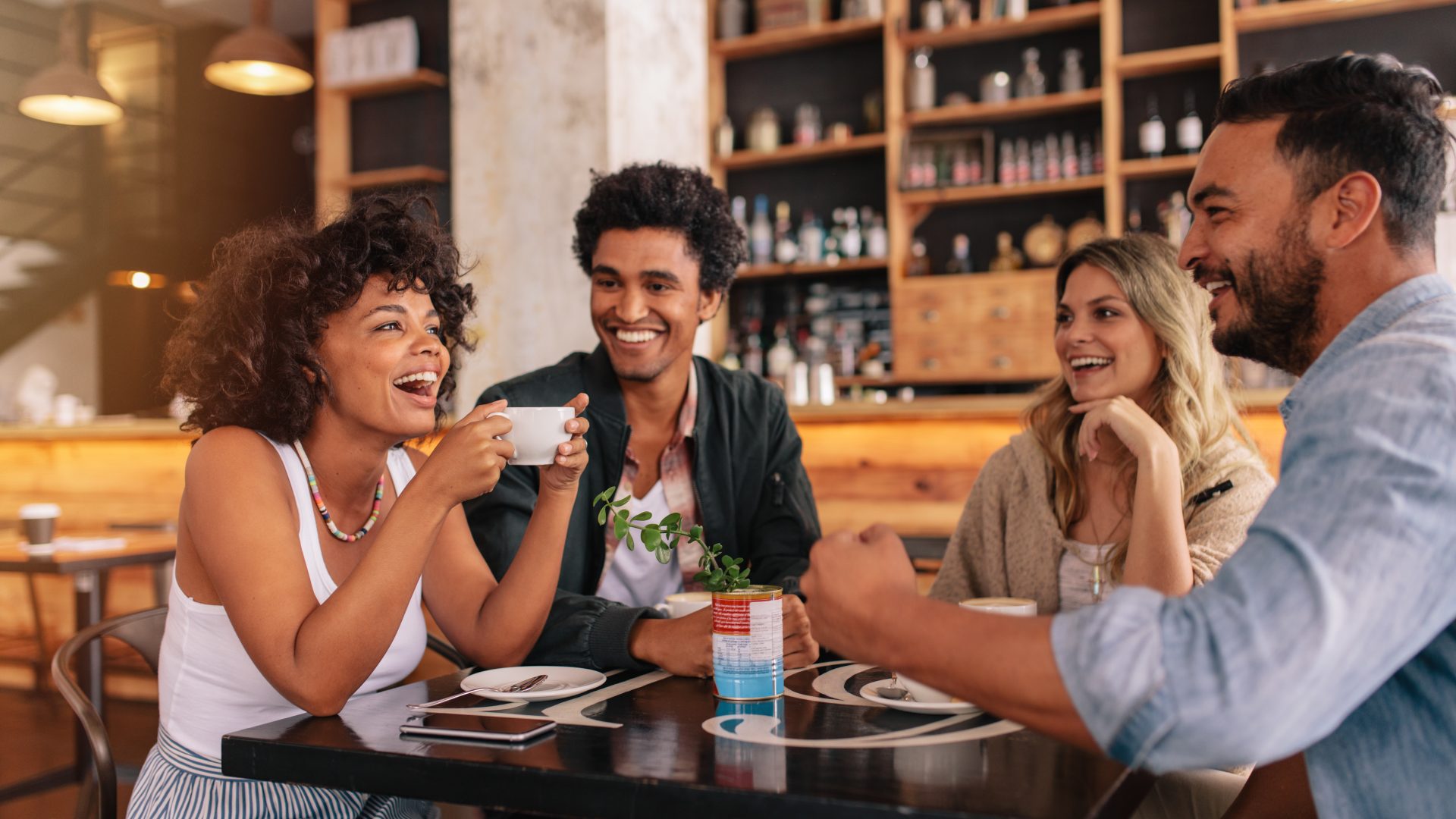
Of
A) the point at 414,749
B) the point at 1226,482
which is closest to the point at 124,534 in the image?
the point at 414,749

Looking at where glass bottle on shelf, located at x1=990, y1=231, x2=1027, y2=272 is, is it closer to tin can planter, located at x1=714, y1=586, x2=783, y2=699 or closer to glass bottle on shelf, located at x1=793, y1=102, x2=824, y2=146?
glass bottle on shelf, located at x1=793, y1=102, x2=824, y2=146

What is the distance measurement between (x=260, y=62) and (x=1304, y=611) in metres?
5.37

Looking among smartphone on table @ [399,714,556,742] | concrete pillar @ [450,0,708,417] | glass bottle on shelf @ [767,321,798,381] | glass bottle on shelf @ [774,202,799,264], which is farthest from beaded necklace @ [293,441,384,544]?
glass bottle on shelf @ [774,202,799,264]

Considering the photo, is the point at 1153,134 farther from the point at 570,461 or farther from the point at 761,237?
the point at 570,461

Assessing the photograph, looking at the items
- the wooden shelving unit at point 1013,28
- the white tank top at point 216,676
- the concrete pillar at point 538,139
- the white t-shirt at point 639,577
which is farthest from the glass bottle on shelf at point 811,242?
the white tank top at point 216,676

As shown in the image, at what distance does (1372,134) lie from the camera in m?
1.07

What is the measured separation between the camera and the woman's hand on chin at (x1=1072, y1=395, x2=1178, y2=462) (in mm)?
1740

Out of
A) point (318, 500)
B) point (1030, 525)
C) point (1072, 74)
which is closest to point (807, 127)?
point (1072, 74)

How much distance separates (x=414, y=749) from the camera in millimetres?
1041

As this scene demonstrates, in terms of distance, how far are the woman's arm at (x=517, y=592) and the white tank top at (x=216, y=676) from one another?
0.16 metres

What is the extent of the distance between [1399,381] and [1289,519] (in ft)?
0.54

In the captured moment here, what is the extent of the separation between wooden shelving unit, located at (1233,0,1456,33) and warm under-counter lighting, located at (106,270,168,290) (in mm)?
6804

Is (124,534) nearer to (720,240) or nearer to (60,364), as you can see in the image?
(720,240)

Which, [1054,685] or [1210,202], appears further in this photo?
[1210,202]
